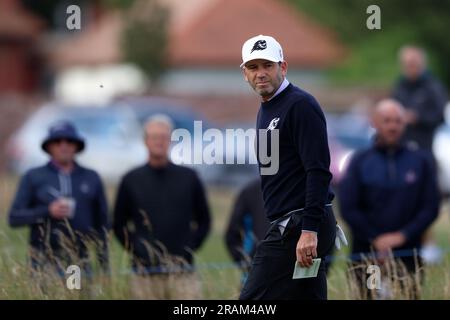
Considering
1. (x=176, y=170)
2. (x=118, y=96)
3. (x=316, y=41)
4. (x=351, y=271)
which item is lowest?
(x=351, y=271)

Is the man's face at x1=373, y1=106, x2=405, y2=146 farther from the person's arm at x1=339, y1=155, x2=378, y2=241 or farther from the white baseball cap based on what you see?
the white baseball cap

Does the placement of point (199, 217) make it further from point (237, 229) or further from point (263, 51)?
point (263, 51)

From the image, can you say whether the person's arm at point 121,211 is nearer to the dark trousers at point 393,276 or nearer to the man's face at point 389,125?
the dark trousers at point 393,276

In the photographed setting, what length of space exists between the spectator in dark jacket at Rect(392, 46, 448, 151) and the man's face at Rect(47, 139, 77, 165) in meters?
5.45

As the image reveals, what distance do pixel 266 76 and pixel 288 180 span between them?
636mm

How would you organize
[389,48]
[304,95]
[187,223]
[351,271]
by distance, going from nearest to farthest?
[304,95]
[351,271]
[187,223]
[389,48]

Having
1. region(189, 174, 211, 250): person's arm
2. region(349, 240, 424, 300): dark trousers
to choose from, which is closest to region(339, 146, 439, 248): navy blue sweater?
region(349, 240, 424, 300): dark trousers

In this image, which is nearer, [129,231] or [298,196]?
[298,196]

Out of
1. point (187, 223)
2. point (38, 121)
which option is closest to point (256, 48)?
point (187, 223)

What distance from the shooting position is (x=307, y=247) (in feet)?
24.9

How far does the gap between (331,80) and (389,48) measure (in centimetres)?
448

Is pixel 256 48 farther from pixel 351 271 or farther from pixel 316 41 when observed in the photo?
pixel 316 41

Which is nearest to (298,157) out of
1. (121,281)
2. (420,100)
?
(121,281)

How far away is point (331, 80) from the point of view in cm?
5678
